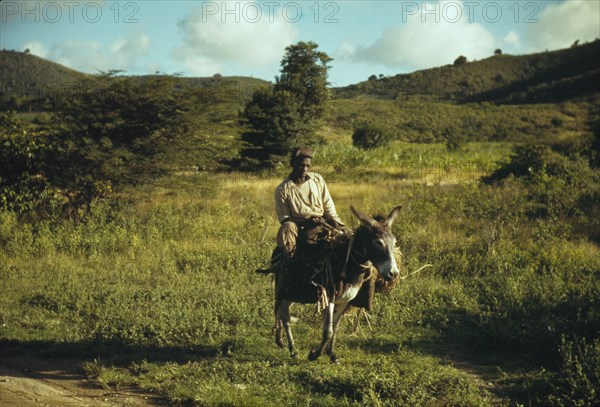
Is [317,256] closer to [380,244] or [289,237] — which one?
[289,237]

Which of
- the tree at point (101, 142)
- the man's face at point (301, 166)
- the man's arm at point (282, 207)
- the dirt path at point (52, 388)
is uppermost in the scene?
the tree at point (101, 142)

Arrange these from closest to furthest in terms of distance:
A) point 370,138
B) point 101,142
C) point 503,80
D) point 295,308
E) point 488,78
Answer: point 295,308, point 101,142, point 370,138, point 503,80, point 488,78

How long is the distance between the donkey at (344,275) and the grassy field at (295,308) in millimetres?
551

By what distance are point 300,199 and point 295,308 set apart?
3085 millimetres

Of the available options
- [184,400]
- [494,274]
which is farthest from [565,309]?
[184,400]

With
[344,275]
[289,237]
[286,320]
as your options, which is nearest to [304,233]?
[289,237]

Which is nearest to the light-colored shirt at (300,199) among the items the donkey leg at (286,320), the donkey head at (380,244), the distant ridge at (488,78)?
the donkey head at (380,244)

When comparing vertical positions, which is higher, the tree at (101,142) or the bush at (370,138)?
the bush at (370,138)

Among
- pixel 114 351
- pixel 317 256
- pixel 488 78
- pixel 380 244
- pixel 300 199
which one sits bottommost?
pixel 114 351

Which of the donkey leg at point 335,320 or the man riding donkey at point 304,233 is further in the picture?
A: the donkey leg at point 335,320

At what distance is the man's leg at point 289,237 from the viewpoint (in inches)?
264

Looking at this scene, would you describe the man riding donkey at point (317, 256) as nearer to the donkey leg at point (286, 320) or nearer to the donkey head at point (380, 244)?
the donkey leg at point (286, 320)

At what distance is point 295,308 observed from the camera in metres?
9.26

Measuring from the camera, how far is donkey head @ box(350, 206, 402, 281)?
225 inches
